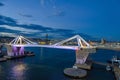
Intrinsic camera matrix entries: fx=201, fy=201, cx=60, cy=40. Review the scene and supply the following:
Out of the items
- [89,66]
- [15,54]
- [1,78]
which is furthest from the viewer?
[15,54]

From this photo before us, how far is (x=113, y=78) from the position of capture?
4906 centimetres

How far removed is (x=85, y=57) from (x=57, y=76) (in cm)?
1917

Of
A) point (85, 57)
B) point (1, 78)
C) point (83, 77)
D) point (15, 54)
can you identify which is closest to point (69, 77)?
point (83, 77)

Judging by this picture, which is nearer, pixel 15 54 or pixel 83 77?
pixel 83 77

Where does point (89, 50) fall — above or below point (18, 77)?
above

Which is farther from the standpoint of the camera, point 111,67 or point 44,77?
point 111,67

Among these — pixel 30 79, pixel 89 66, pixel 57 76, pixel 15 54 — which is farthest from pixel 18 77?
pixel 15 54

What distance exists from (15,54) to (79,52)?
1422 inches

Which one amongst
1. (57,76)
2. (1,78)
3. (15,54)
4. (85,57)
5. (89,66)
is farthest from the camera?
(15,54)

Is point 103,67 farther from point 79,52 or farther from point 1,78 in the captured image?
point 1,78

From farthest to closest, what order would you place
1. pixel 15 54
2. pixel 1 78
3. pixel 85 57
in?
pixel 15 54 → pixel 85 57 → pixel 1 78

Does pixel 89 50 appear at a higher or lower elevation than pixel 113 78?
higher

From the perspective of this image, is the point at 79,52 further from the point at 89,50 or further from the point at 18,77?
the point at 18,77

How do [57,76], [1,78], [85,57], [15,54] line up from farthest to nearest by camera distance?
[15,54] → [85,57] → [57,76] → [1,78]
